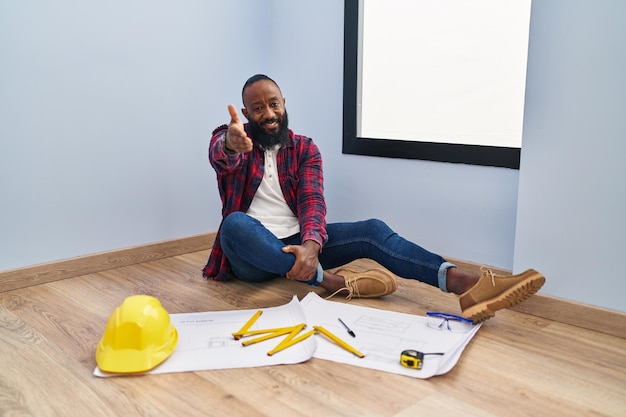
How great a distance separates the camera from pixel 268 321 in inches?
55.7

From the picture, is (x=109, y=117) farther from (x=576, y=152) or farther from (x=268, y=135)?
(x=576, y=152)

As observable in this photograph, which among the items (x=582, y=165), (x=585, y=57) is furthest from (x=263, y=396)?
(x=585, y=57)

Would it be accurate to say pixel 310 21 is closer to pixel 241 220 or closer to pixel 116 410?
pixel 241 220

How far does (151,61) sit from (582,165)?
59.8 inches

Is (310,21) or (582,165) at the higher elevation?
(310,21)

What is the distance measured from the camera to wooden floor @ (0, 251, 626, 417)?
1.04m

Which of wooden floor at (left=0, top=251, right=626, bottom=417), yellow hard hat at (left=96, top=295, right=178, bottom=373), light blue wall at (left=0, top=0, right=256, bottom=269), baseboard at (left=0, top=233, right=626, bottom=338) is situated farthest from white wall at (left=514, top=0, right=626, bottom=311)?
light blue wall at (left=0, top=0, right=256, bottom=269)

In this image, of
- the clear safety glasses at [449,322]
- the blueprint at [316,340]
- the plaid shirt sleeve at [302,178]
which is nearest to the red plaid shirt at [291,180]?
the plaid shirt sleeve at [302,178]

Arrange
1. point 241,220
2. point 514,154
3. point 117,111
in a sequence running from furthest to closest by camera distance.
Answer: point 117,111 → point 514,154 → point 241,220

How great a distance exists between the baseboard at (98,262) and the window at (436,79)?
30.3 inches

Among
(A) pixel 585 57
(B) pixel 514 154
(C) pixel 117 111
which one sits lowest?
(B) pixel 514 154

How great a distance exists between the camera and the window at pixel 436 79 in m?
1.73

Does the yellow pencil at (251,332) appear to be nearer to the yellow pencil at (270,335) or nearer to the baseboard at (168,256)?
the yellow pencil at (270,335)

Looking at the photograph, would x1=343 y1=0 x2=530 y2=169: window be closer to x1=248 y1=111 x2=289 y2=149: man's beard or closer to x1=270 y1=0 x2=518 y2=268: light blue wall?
x1=270 y1=0 x2=518 y2=268: light blue wall
